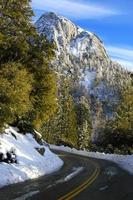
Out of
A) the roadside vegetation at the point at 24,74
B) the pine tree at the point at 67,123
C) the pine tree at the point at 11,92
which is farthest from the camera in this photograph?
the pine tree at the point at 67,123

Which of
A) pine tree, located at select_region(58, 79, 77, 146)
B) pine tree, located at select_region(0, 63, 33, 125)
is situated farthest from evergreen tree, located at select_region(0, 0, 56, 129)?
pine tree, located at select_region(58, 79, 77, 146)

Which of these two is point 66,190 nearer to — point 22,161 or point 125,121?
point 22,161

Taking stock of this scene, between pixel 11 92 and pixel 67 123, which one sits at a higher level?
pixel 11 92

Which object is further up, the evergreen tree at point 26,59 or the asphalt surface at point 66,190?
the evergreen tree at point 26,59

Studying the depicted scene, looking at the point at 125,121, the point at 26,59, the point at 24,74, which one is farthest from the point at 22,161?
the point at 125,121

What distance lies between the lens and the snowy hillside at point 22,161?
23.7 meters

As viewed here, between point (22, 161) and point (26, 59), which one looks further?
point (26, 59)

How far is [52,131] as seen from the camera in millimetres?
106188

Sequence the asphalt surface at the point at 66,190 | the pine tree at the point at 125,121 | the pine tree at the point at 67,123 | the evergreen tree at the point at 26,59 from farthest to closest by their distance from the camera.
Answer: the pine tree at the point at 67,123, the pine tree at the point at 125,121, the evergreen tree at the point at 26,59, the asphalt surface at the point at 66,190

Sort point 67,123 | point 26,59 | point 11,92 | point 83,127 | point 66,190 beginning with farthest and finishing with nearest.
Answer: point 83,127 < point 67,123 < point 26,59 < point 11,92 < point 66,190

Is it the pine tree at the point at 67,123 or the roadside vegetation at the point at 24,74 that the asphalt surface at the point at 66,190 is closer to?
the roadside vegetation at the point at 24,74

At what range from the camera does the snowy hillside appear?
23.7 metres

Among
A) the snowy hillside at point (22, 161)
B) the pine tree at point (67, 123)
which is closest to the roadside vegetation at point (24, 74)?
the snowy hillside at point (22, 161)

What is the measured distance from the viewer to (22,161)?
29.6 metres
